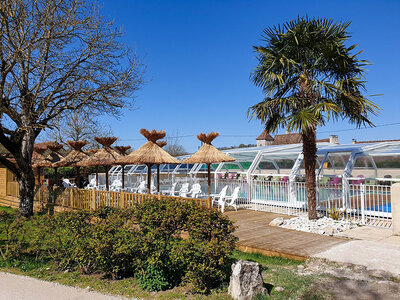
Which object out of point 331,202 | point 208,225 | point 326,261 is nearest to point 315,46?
point 331,202

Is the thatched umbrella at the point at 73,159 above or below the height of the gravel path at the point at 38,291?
above

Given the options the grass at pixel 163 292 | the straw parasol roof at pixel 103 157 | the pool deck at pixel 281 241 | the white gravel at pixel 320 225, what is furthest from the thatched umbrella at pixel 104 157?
the white gravel at pixel 320 225

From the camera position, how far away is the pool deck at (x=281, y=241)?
700cm

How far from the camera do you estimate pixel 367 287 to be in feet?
16.0

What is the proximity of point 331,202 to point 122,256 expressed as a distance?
8.43 metres

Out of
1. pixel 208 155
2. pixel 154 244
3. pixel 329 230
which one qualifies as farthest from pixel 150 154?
pixel 154 244

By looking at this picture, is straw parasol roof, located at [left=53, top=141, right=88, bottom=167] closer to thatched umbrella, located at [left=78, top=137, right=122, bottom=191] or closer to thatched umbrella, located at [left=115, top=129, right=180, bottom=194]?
thatched umbrella, located at [left=78, top=137, right=122, bottom=191]

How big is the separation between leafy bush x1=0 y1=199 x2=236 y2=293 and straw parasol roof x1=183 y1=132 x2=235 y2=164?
7021mm

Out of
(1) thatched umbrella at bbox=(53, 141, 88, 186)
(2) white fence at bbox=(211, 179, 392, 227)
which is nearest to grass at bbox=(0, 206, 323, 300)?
(2) white fence at bbox=(211, 179, 392, 227)

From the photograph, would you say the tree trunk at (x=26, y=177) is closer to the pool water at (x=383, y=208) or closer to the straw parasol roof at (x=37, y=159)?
the straw parasol roof at (x=37, y=159)

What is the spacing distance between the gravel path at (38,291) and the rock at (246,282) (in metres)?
1.86

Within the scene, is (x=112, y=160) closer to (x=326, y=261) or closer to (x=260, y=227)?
(x=260, y=227)

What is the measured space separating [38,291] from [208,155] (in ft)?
30.0

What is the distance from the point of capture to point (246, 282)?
15.3ft
